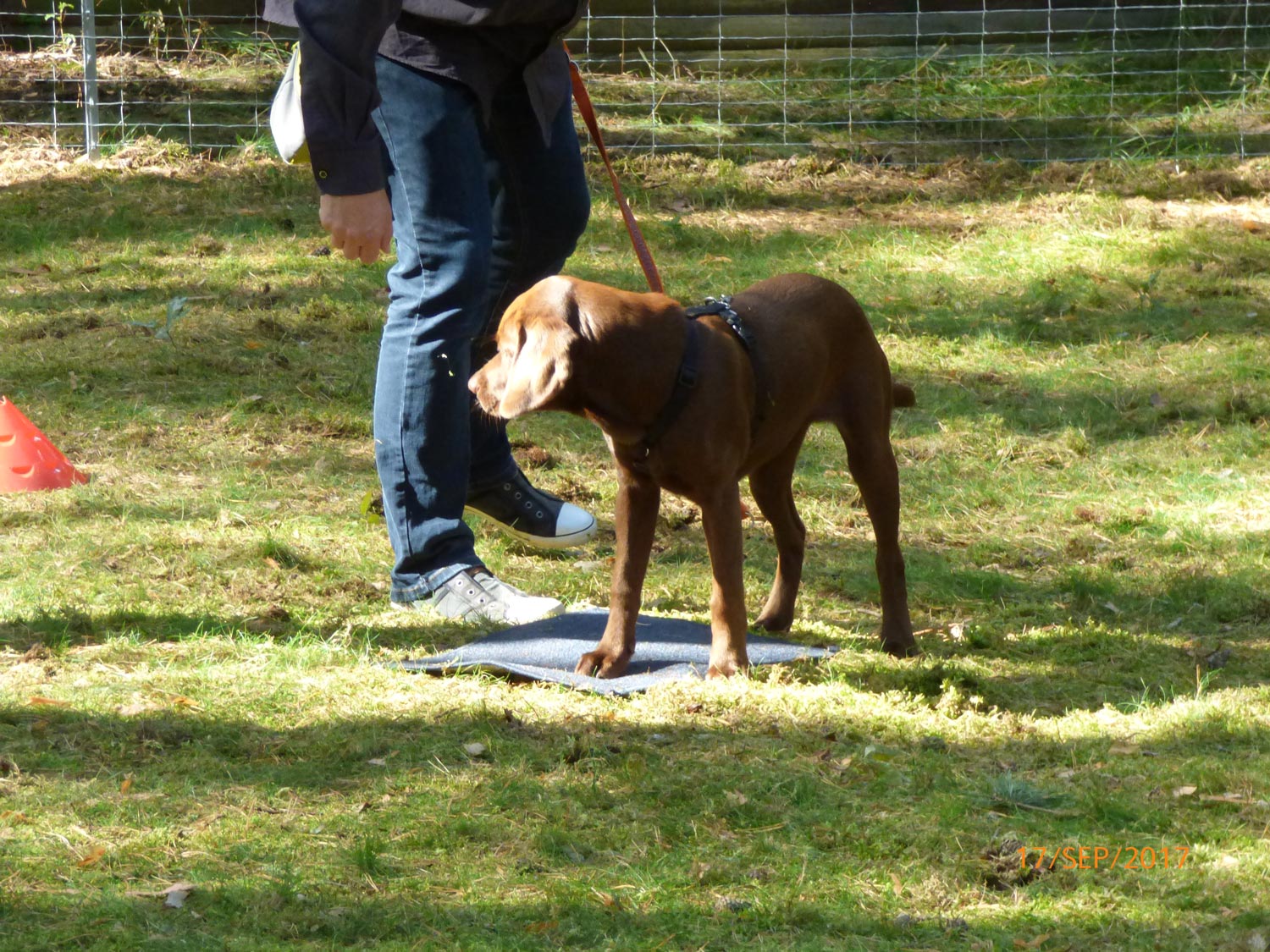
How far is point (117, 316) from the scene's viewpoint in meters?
7.16

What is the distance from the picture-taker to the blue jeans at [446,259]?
3.86 metres

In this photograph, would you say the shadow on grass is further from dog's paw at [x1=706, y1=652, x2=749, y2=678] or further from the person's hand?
the person's hand

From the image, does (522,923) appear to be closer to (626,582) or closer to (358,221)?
(626,582)

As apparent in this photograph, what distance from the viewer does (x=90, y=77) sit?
937cm

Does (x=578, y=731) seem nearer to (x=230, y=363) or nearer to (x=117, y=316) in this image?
(x=230, y=363)

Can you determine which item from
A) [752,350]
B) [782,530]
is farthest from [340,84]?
[782,530]

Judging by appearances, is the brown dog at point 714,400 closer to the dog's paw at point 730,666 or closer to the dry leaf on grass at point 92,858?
the dog's paw at point 730,666

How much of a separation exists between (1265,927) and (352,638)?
2415mm

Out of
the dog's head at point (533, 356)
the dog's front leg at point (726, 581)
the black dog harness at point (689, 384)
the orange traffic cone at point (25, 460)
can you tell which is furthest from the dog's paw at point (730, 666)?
the orange traffic cone at point (25, 460)

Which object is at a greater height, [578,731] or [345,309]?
[345,309]

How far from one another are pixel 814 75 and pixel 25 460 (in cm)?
711

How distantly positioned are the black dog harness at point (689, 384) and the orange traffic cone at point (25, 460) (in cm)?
261

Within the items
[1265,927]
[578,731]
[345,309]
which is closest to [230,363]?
[345,309]

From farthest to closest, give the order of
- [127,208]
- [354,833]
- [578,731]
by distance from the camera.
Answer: [127,208]
[578,731]
[354,833]
